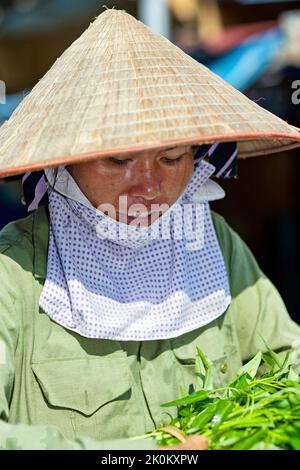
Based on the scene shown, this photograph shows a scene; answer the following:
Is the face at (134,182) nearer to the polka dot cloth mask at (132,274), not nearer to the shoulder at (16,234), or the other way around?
the polka dot cloth mask at (132,274)

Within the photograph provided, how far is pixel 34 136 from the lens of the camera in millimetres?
1916

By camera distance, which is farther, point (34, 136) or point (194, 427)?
point (34, 136)

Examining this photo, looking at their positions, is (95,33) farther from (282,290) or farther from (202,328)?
(282,290)

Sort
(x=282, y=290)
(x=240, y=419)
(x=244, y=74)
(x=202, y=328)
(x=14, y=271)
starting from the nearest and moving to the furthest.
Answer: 1. (x=240, y=419)
2. (x=14, y=271)
3. (x=202, y=328)
4. (x=244, y=74)
5. (x=282, y=290)

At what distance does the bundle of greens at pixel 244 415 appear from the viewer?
5.47 feet

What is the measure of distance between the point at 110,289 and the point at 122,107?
0.54m

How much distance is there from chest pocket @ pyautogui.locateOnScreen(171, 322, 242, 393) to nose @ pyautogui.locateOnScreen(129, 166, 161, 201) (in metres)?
0.47

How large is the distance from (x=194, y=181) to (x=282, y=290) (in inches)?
158

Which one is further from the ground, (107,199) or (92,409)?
(107,199)

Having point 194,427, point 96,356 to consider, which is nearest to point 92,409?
point 96,356

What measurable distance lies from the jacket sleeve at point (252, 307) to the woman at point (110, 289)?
2.9 inches

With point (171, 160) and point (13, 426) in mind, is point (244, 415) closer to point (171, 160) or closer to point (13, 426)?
point (13, 426)

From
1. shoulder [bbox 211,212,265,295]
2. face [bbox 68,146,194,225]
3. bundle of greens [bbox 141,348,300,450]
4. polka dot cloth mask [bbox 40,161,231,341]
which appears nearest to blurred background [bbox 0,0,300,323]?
shoulder [bbox 211,212,265,295]

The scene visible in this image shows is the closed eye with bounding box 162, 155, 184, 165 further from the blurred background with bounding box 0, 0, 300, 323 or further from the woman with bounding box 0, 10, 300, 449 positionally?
the blurred background with bounding box 0, 0, 300, 323
